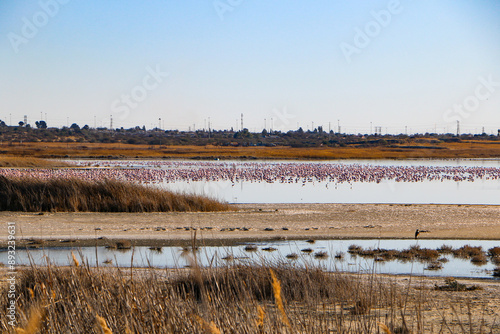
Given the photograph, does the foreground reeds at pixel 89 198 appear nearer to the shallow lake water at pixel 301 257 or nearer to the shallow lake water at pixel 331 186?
the shallow lake water at pixel 331 186

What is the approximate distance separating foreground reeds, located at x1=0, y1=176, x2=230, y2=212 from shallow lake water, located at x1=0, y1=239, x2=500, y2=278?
25.0ft

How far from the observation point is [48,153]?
7825cm

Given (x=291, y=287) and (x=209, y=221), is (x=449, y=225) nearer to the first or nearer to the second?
(x=209, y=221)

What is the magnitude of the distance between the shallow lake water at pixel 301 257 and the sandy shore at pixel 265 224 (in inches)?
35.5

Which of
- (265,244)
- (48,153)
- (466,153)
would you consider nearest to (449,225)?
(265,244)

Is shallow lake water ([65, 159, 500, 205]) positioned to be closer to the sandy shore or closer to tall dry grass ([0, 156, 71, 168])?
the sandy shore

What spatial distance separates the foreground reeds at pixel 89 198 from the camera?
24312 mm

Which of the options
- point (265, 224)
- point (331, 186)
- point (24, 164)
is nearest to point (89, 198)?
point (265, 224)

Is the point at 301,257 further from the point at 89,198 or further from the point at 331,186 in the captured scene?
the point at 331,186

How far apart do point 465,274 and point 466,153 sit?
8244 cm

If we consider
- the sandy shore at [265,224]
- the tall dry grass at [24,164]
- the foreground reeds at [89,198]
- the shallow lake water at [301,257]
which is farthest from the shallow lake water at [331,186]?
the tall dry grass at [24,164]

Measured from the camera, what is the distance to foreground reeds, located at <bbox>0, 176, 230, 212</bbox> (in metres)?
24.3

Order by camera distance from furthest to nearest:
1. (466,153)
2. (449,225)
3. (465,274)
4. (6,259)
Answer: (466,153), (449,225), (6,259), (465,274)

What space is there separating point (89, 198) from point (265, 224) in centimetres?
789
